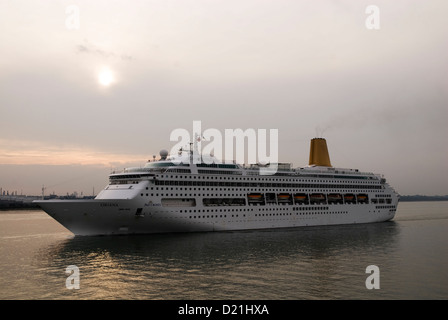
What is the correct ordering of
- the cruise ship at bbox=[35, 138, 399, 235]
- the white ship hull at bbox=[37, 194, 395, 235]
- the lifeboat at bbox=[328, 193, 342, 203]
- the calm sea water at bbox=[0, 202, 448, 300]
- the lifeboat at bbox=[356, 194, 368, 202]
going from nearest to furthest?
1. the calm sea water at bbox=[0, 202, 448, 300]
2. the white ship hull at bbox=[37, 194, 395, 235]
3. the cruise ship at bbox=[35, 138, 399, 235]
4. the lifeboat at bbox=[328, 193, 342, 203]
5. the lifeboat at bbox=[356, 194, 368, 202]

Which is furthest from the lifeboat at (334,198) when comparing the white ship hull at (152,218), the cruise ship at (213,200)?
the white ship hull at (152,218)

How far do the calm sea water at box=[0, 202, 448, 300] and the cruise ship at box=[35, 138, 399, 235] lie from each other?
1.95m

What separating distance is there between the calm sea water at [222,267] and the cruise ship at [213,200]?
1.95 m

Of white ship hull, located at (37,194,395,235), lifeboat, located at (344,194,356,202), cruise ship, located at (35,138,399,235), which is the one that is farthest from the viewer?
lifeboat, located at (344,194,356,202)

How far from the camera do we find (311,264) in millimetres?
25875

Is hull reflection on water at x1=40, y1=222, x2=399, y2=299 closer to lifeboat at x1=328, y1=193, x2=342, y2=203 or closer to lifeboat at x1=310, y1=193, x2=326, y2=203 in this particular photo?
lifeboat at x1=310, y1=193, x2=326, y2=203

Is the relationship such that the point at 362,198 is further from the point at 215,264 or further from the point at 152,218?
the point at 215,264

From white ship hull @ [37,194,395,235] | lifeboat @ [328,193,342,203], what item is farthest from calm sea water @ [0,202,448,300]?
lifeboat @ [328,193,342,203]

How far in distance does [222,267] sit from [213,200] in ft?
58.6

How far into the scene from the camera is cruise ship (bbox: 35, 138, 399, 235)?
36.7 meters

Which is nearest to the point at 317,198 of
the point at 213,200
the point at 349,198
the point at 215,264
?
the point at 349,198

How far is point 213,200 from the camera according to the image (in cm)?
4234

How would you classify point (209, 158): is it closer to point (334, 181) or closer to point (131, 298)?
point (334, 181)

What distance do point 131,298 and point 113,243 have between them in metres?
→ 16.2
